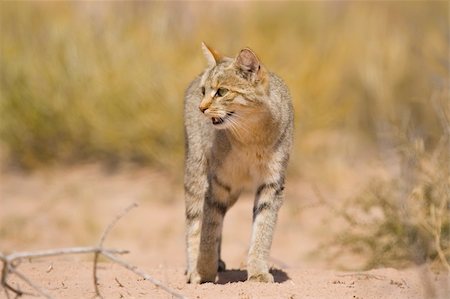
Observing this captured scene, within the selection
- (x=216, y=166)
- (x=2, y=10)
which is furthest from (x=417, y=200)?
(x=2, y=10)

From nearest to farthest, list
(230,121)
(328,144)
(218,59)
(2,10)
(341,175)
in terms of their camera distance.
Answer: (230,121) → (218,59) → (341,175) → (328,144) → (2,10)

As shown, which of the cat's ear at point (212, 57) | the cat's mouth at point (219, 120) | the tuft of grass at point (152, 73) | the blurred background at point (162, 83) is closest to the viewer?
the cat's mouth at point (219, 120)

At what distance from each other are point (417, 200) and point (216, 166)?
217 cm

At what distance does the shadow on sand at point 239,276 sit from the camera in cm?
638

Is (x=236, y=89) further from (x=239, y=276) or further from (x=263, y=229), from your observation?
(x=239, y=276)

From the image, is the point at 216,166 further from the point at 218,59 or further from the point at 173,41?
the point at 173,41

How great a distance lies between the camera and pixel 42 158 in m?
12.8

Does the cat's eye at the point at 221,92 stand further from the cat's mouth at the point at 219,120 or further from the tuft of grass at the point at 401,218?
the tuft of grass at the point at 401,218

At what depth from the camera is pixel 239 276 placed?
6.79 m

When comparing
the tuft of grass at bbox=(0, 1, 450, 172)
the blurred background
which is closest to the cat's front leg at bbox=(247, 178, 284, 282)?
the blurred background

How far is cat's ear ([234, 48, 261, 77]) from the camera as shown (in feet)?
19.7

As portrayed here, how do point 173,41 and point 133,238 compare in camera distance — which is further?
point 173,41

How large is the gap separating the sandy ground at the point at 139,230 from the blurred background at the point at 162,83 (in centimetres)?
9

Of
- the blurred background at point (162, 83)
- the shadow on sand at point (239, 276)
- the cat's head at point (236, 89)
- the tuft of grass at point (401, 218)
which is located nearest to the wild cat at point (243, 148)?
the cat's head at point (236, 89)
